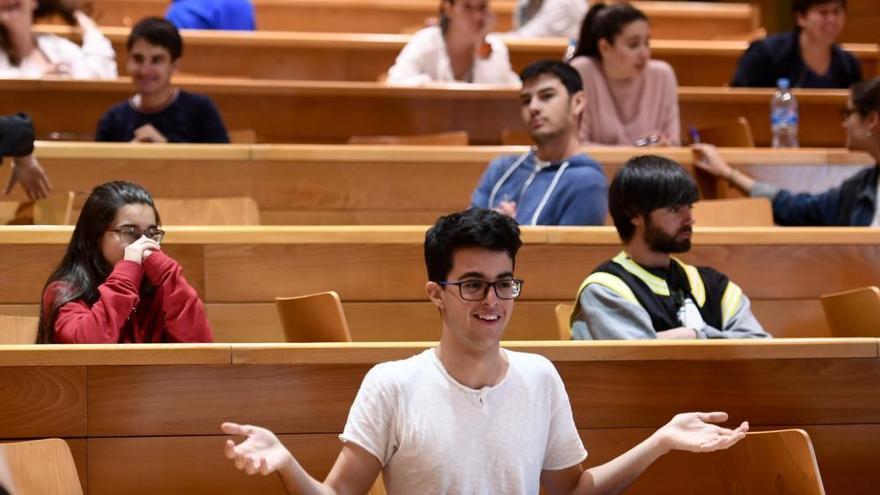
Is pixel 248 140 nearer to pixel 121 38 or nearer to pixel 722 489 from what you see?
pixel 121 38

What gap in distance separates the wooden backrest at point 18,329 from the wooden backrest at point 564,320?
2.93ft

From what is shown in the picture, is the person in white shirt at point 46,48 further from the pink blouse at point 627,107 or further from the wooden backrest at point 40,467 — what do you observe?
the wooden backrest at point 40,467

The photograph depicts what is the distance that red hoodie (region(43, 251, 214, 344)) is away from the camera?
2.26 metres

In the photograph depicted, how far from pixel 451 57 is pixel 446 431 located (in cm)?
261

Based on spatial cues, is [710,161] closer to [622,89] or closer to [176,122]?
[622,89]

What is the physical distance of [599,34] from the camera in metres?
3.87

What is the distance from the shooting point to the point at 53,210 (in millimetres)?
2977

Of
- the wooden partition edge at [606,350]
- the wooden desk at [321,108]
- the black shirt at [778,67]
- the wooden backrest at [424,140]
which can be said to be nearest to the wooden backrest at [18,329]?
the wooden partition edge at [606,350]

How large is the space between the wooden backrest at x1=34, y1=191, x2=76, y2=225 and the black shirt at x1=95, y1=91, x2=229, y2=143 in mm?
710

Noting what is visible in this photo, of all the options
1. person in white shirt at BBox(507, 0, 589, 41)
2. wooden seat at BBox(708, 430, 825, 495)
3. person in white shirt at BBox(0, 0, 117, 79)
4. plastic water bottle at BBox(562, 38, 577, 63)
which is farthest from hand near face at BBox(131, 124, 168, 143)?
wooden seat at BBox(708, 430, 825, 495)

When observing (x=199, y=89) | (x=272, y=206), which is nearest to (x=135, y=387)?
(x=272, y=206)

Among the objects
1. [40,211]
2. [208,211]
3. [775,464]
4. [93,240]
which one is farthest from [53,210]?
[775,464]

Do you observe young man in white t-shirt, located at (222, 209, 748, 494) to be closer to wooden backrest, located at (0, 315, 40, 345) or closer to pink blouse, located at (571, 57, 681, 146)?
wooden backrest, located at (0, 315, 40, 345)

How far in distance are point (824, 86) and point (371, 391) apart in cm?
308
